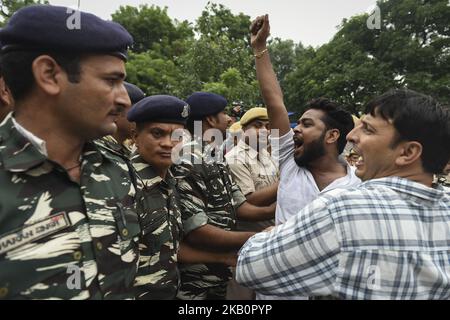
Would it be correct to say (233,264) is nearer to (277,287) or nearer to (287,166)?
(287,166)

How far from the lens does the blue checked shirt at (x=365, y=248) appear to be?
1312 mm

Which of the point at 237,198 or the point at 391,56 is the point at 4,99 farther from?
the point at 391,56

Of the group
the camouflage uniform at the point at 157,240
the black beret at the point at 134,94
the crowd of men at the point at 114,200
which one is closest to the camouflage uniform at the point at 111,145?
the crowd of men at the point at 114,200

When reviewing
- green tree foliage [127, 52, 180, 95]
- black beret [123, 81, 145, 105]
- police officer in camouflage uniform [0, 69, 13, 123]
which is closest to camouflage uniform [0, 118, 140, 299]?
police officer in camouflage uniform [0, 69, 13, 123]

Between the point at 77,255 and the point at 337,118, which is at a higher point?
the point at 337,118

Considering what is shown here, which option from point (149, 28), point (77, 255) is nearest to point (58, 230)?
point (77, 255)

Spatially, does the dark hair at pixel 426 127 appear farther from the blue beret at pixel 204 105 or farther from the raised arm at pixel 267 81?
the blue beret at pixel 204 105

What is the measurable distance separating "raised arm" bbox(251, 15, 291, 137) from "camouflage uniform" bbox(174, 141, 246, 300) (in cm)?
53

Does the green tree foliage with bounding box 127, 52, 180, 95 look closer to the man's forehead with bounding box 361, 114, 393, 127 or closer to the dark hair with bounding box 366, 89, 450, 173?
the man's forehead with bounding box 361, 114, 393, 127

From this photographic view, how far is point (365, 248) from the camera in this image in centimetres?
130

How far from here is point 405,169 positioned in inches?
60.2

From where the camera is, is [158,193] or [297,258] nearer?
[297,258]

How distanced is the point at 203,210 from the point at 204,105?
1058 millimetres
